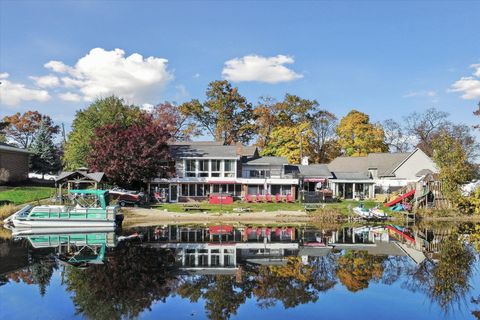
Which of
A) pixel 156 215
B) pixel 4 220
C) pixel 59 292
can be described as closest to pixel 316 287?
pixel 59 292

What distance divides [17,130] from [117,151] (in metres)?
48.1

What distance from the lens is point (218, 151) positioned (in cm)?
5103

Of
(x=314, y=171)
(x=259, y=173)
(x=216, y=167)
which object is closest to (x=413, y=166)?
(x=314, y=171)

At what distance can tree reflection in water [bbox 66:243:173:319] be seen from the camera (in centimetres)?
1365

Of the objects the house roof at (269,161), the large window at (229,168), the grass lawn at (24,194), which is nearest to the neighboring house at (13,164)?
the grass lawn at (24,194)

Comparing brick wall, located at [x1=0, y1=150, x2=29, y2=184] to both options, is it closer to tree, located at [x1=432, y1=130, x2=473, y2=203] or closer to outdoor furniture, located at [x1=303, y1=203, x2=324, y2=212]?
outdoor furniture, located at [x1=303, y1=203, x2=324, y2=212]

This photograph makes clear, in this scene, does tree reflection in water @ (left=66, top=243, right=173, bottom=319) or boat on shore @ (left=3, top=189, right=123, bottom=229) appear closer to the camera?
tree reflection in water @ (left=66, top=243, right=173, bottom=319)

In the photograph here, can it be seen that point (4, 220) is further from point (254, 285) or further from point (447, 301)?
point (447, 301)

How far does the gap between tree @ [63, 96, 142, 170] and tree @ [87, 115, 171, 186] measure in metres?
4.77

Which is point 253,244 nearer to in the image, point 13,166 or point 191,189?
point 191,189

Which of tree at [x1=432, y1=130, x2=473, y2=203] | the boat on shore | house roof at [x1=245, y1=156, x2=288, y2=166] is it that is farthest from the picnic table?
the boat on shore

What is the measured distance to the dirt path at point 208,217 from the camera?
125ft

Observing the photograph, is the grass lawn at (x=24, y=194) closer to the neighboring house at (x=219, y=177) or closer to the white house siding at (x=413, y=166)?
the neighboring house at (x=219, y=177)

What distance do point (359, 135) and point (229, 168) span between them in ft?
90.1
